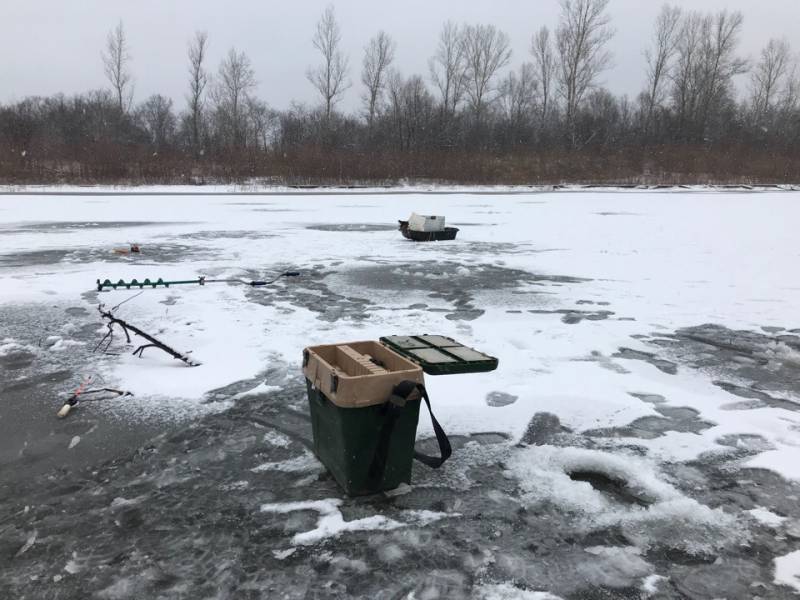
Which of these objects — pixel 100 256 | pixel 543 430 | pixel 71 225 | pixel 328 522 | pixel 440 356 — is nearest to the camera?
pixel 328 522

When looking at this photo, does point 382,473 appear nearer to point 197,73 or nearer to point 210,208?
point 210,208

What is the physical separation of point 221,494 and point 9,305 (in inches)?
212

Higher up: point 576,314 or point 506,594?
point 576,314

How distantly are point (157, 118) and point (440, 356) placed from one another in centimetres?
7150

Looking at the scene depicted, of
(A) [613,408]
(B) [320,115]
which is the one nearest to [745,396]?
(A) [613,408]

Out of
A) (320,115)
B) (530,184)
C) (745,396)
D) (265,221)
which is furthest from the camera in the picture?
(320,115)

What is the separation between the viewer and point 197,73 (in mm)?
52438

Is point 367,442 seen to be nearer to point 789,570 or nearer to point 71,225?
point 789,570

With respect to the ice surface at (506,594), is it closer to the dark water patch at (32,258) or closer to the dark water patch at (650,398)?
the dark water patch at (650,398)

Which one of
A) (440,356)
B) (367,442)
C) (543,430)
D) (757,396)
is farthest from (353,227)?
(367,442)

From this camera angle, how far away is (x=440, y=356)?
343cm

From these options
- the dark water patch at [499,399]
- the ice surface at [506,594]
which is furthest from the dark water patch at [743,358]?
the ice surface at [506,594]

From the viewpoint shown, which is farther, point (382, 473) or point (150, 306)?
point (150, 306)

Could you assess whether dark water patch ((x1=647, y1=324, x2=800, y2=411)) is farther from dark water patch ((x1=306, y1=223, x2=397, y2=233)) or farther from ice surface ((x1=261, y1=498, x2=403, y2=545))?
dark water patch ((x1=306, y1=223, x2=397, y2=233))
